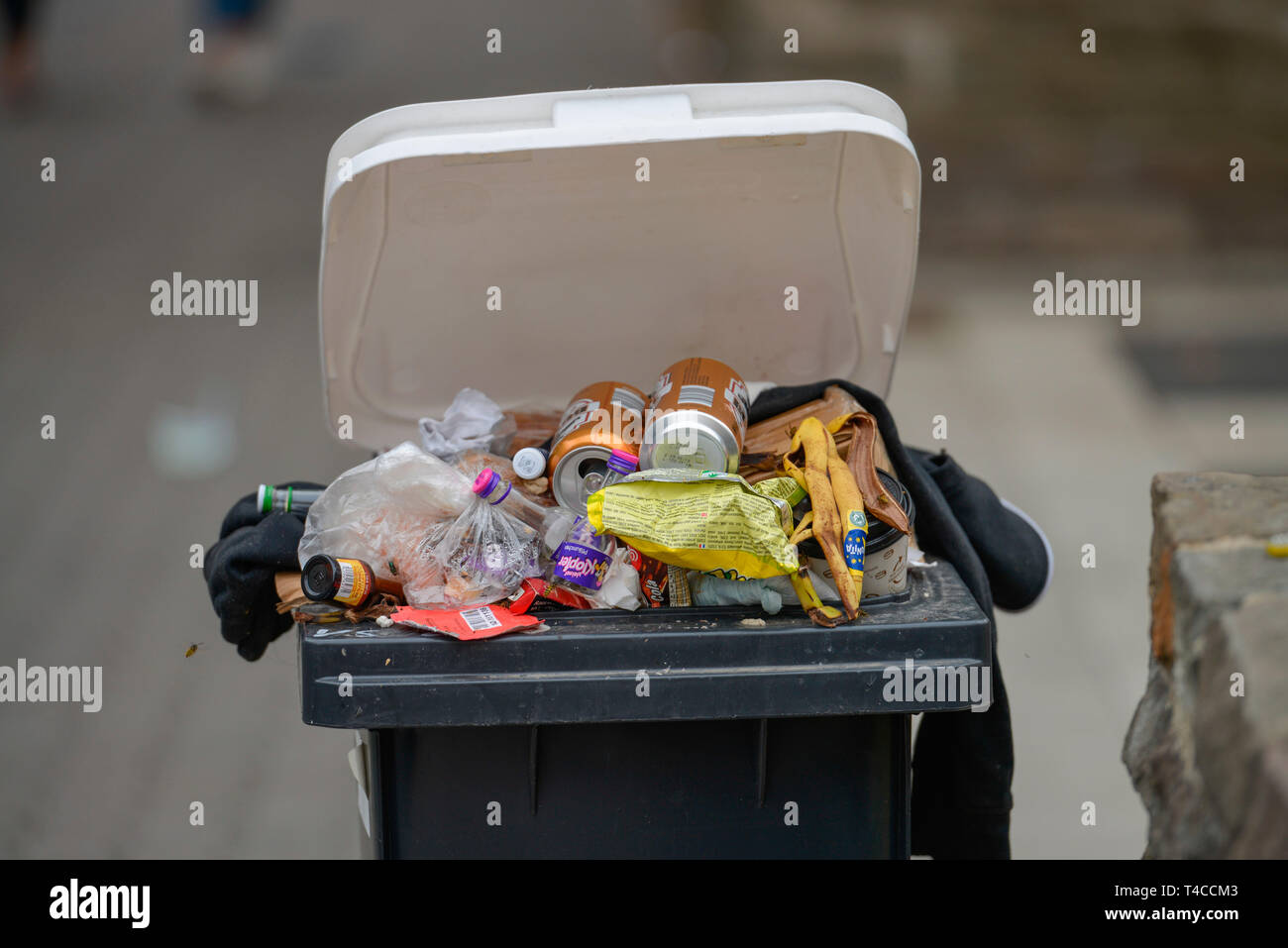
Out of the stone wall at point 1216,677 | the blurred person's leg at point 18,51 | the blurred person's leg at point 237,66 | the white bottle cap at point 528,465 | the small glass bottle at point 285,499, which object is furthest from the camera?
the blurred person's leg at point 237,66

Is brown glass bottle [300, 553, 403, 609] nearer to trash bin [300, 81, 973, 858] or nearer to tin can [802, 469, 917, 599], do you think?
trash bin [300, 81, 973, 858]

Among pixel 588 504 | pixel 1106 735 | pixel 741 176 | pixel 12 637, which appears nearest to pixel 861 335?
pixel 741 176

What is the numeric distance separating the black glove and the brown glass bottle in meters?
1.03

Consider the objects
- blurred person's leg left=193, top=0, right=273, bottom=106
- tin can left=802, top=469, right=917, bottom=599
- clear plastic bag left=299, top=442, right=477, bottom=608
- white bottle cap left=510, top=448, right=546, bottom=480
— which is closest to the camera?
tin can left=802, top=469, right=917, bottom=599

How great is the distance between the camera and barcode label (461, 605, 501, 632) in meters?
1.97

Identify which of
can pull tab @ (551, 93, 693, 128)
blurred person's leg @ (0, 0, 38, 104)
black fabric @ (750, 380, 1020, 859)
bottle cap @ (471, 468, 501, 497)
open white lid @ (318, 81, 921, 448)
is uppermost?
blurred person's leg @ (0, 0, 38, 104)

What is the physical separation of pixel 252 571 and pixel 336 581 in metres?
0.24

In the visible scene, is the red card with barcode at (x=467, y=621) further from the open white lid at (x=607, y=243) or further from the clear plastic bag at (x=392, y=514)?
the open white lid at (x=607, y=243)

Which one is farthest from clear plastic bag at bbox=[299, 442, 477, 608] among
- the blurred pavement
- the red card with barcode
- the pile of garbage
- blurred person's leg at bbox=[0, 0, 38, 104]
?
blurred person's leg at bbox=[0, 0, 38, 104]

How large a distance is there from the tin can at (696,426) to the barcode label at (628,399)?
41 mm

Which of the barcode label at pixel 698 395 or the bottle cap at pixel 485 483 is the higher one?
the barcode label at pixel 698 395

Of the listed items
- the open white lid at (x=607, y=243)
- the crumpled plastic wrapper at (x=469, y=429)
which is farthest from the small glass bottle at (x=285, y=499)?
the open white lid at (x=607, y=243)

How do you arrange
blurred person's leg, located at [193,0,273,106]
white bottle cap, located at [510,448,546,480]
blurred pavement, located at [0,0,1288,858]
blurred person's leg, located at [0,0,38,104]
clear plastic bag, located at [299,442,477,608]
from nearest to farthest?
clear plastic bag, located at [299,442,477,608] → white bottle cap, located at [510,448,546,480] → blurred pavement, located at [0,0,1288,858] → blurred person's leg, located at [0,0,38,104] → blurred person's leg, located at [193,0,273,106]

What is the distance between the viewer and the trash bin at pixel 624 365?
6.41 ft
